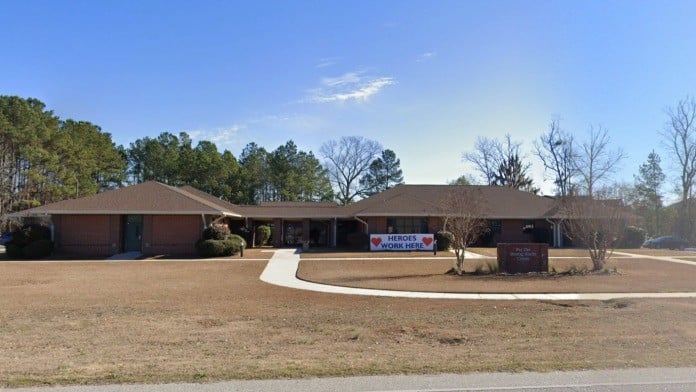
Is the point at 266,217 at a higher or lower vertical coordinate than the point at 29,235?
higher

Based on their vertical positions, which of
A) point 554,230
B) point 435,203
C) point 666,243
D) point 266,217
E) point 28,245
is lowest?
point 666,243

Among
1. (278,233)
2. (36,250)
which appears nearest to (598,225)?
(278,233)

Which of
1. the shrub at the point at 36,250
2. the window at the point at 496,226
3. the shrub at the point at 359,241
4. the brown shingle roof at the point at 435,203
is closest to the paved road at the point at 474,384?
the shrub at the point at 36,250

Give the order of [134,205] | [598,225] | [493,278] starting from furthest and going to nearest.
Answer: [134,205] < [598,225] < [493,278]

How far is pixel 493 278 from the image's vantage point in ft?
63.3

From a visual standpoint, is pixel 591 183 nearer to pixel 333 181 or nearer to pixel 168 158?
pixel 333 181

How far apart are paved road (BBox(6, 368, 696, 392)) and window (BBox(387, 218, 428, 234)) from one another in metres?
30.1

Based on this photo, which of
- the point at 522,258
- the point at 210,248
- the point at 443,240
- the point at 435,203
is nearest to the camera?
the point at 522,258

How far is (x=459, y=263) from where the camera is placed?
21.1 m

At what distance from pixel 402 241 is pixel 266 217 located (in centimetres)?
1176

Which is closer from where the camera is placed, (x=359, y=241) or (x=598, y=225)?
(x=598, y=225)

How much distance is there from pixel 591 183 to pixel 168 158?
50.0 meters

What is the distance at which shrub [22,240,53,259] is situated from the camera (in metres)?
29.5

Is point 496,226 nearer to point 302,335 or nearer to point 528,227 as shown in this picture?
point 528,227
